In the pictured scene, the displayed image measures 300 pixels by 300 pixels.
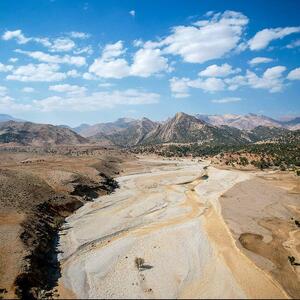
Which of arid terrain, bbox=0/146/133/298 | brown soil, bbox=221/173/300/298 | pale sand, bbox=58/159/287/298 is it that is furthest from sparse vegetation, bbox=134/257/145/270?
brown soil, bbox=221/173/300/298

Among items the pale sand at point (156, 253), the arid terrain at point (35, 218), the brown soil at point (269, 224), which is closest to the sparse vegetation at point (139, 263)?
the pale sand at point (156, 253)

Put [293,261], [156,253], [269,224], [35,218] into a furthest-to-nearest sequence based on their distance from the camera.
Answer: [269,224] → [35,218] → [156,253] → [293,261]

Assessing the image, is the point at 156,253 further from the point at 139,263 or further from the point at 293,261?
the point at 293,261

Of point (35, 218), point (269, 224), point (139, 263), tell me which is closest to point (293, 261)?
point (269, 224)

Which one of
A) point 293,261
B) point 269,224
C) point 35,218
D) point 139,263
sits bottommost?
point 293,261

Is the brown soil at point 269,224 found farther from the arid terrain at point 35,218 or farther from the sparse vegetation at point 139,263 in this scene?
the arid terrain at point 35,218

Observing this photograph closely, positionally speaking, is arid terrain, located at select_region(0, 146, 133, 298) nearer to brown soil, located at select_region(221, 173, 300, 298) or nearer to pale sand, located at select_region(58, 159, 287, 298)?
pale sand, located at select_region(58, 159, 287, 298)

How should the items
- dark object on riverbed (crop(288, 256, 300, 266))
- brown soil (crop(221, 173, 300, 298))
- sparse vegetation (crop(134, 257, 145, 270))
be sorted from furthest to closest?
dark object on riverbed (crop(288, 256, 300, 266)) < brown soil (crop(221, 173, 300, 298)) < sparse vegetation (crop(134, 257, 145, 270))

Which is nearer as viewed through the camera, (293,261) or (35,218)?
(293,261)

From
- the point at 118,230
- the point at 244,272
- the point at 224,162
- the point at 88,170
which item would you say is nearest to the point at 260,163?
the point at 224,162
